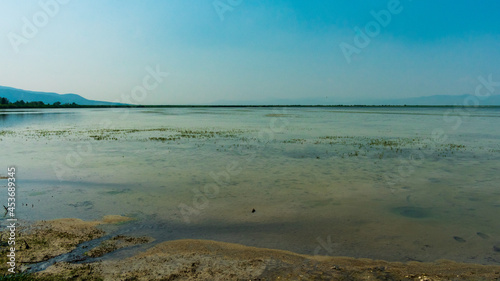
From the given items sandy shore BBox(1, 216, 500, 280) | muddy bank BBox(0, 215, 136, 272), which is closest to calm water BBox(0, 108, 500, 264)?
sandy shore BBox(1, 216, 500, 280)

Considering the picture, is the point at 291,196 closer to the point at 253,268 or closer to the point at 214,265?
the point at 253,268

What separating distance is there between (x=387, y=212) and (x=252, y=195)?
4739 mm

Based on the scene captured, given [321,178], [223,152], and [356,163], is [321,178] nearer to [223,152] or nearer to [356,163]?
[356,163]

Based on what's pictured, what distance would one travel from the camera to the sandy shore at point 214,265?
19.6 ft

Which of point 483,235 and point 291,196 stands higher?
point 291,196

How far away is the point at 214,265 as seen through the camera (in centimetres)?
648

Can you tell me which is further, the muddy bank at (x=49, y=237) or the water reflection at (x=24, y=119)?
the water reflection at (x=24, y=119)

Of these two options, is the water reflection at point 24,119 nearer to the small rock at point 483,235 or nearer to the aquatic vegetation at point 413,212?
the aquatic vegetation at point 413,212

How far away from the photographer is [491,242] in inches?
310

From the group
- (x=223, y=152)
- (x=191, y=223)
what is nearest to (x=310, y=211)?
(x=191, y=223)

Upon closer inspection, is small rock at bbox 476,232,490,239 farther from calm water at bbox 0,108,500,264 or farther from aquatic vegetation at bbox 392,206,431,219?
aquatic vegetation at bbox 392,206,431,219

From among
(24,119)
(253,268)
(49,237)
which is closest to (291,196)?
(253,268)

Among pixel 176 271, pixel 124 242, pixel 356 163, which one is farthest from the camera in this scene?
pixel 356 163

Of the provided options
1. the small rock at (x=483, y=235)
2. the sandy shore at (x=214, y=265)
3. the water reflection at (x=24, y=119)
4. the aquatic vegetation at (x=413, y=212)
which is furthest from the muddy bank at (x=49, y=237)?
the water reflection at (x=24, y=119)
